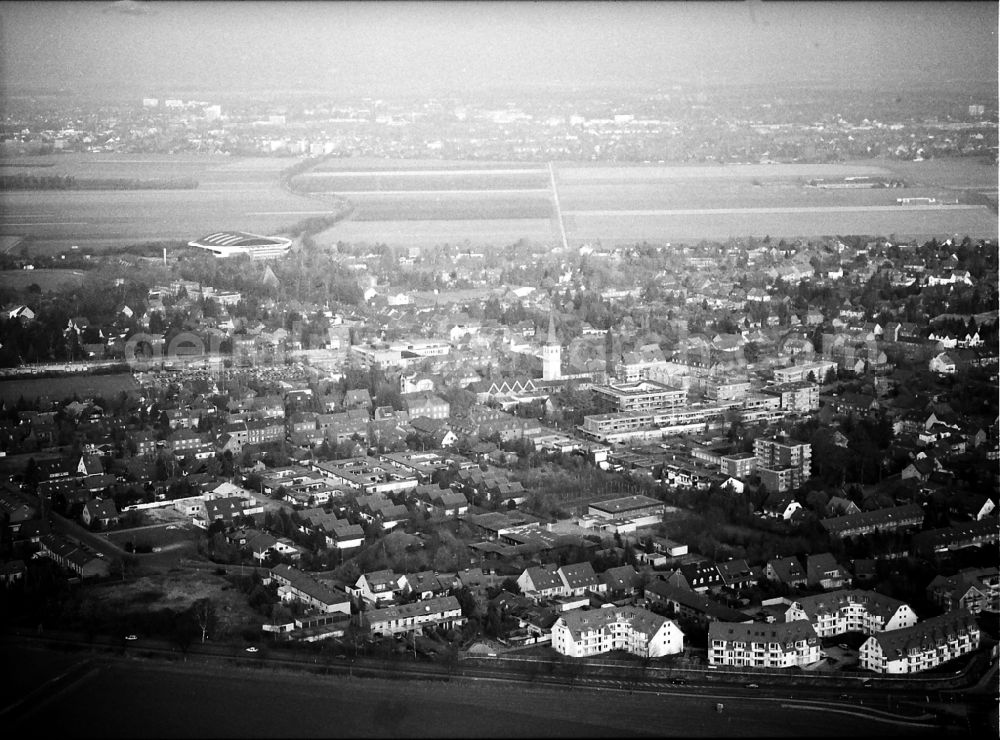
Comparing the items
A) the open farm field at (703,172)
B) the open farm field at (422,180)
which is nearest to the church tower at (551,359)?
the open farm field at (422,180)

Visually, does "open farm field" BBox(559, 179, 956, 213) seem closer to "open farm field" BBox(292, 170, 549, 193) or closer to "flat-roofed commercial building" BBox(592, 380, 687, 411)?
"open farm field" BBox(292, 170, 549, 193)

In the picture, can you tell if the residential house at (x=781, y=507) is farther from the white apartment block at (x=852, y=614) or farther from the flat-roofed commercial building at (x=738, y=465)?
the white apartment block at (x=852, y=614)

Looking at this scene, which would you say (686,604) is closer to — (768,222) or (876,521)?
(876,521)

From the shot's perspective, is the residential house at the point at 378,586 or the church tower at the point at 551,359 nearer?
the residential house at the point at 378,586

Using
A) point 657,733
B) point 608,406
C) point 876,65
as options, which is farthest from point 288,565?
point 876,65

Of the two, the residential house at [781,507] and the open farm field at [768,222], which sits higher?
the open farm field at [768,222]

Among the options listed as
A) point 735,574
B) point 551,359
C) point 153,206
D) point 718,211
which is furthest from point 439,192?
point 735,574

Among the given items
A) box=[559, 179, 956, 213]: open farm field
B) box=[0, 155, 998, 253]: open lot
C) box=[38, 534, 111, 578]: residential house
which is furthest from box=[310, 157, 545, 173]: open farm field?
box=[38, 534, 111, 578]: residential house
